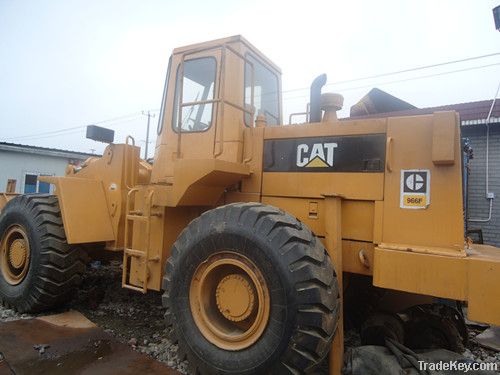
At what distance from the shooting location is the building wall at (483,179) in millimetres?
8930

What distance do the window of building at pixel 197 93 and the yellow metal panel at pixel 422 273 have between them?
2.27m

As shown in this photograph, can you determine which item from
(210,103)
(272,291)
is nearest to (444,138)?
(272,291)

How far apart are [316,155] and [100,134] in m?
3.03

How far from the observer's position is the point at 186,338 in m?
3.08

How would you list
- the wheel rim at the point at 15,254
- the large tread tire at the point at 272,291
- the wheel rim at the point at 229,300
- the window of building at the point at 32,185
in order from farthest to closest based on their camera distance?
the window of building at the point at 32,185
the wheel rim at the point at 15,254
the wheel rim at the point at 229,300
the large tread tire at the point at 272,291

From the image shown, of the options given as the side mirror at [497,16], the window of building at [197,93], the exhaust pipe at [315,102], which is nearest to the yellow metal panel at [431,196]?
the exhaust pipe at [315,102]

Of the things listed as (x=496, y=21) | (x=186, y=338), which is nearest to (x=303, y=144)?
(x=186, y=338)

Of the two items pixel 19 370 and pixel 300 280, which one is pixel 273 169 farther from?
pixel 19 370

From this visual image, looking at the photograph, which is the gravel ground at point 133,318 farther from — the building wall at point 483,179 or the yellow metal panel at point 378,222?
the building wall at point 483,179

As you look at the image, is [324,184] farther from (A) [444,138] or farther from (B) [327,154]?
(A) [444,138]

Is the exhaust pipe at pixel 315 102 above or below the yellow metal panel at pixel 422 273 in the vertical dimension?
above

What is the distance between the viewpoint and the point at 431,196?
2965 mm

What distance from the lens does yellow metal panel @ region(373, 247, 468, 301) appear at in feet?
8.52

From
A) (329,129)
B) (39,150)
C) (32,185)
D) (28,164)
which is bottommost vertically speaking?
(32,185)
